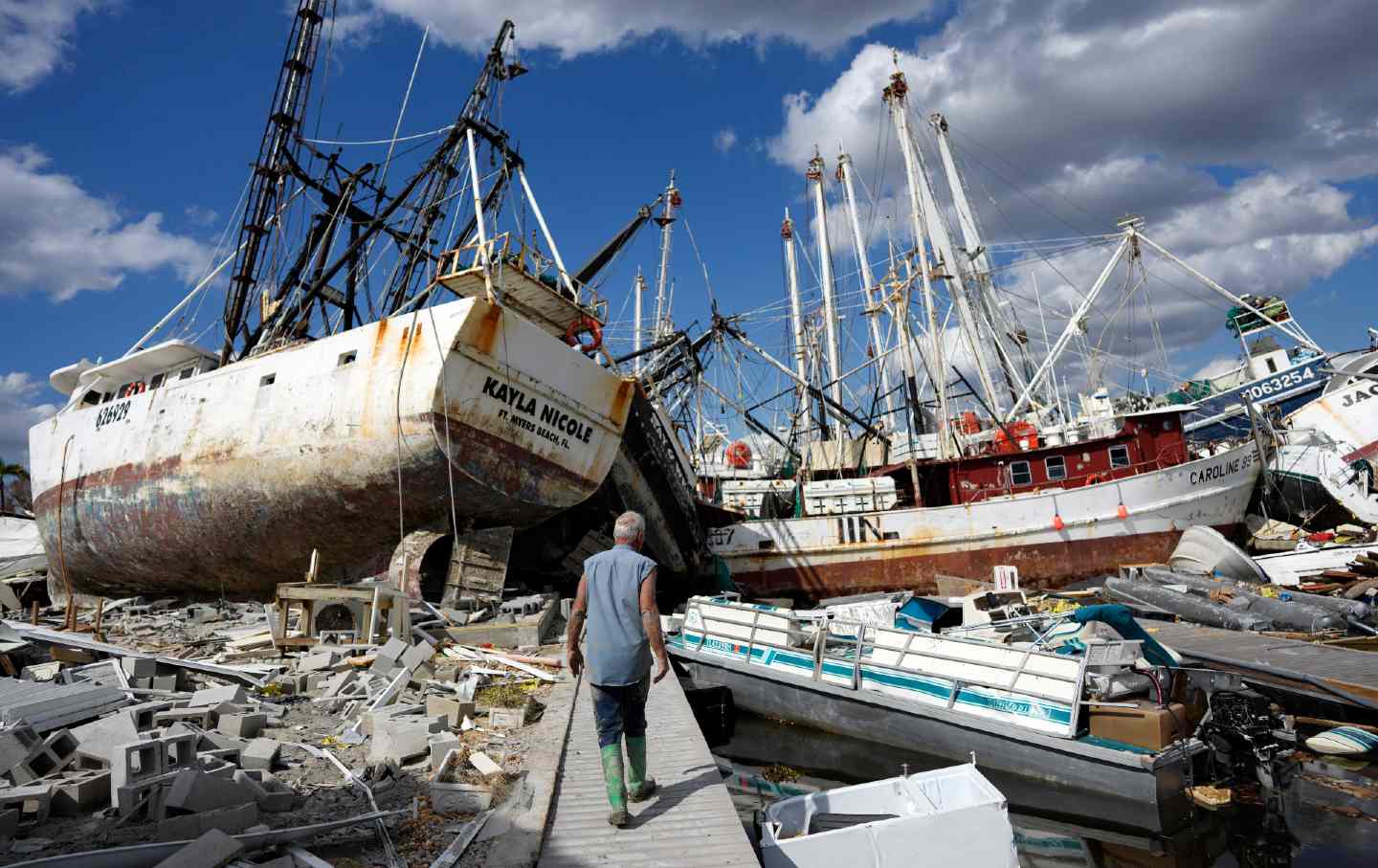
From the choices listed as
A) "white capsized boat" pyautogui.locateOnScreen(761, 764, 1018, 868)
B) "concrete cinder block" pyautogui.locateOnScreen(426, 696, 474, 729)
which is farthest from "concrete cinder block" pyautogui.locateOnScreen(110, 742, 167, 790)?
"white capsized boat" pyautogui.locateOnScreen(761, 764, 1018, 868)

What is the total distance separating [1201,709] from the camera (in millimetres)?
8211

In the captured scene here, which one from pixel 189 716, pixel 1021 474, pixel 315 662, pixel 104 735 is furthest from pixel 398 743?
pixel 1021 474

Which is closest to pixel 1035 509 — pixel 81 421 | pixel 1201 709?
pixel 1201 709

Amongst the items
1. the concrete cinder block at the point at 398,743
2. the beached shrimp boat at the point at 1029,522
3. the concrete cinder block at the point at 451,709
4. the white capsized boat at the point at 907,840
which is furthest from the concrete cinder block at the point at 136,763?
the beached shrimp boat at the point at 1029,522

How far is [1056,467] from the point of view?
23.0 m

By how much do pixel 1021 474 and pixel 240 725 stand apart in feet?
73.8

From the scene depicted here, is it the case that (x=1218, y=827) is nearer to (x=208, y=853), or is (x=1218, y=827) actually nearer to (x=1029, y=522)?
(x=208, y=853)

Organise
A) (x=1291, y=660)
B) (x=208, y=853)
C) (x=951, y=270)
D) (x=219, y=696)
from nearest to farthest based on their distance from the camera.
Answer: (x=208, y=853) < (x=219, y=696) < (x=1291, y=660) < (x=951, y=270)

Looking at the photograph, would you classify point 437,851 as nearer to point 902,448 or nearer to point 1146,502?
point 1146,502

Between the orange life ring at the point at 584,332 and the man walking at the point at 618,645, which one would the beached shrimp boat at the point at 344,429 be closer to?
the orange life ring at the point at 584,332

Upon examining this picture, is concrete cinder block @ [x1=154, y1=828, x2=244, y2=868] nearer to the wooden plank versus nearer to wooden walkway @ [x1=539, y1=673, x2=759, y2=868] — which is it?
wooden walkway @ [x1=539, y1=673, x2=759, y2=868]

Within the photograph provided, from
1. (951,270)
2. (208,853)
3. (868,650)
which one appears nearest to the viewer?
(208,853)

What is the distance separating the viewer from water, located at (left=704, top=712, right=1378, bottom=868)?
619 centimetres

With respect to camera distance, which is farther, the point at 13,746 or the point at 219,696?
the point at 219,696
